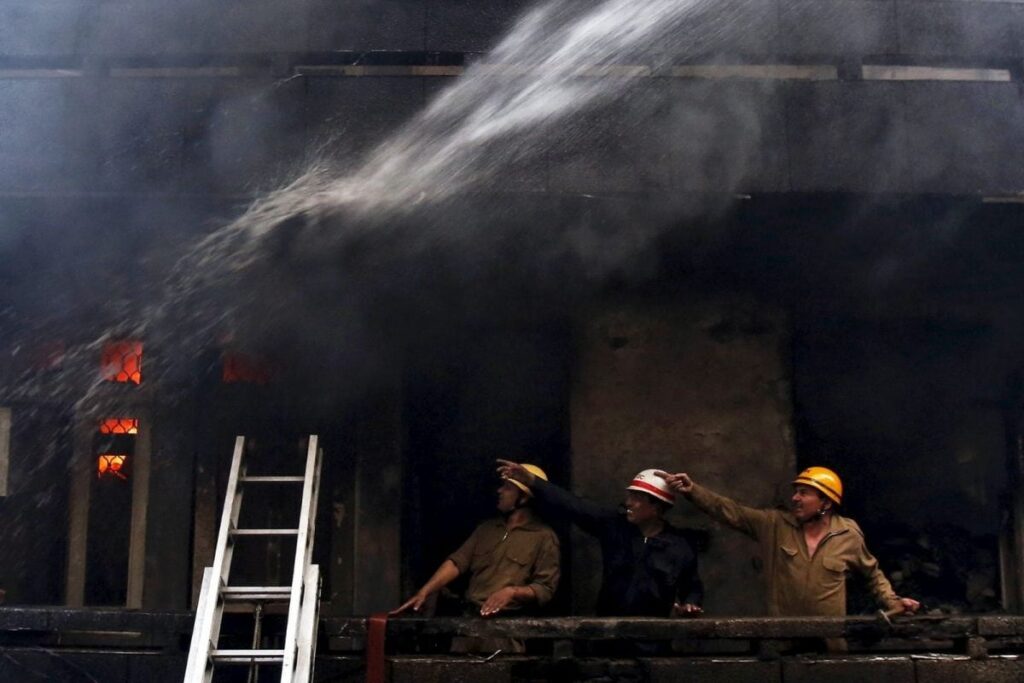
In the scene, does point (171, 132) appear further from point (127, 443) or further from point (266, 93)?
point (127, 443)

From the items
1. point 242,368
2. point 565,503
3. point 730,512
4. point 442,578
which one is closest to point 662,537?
point 730,512

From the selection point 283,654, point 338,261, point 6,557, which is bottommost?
point 283,654

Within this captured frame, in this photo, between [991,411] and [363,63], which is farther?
[991,411]

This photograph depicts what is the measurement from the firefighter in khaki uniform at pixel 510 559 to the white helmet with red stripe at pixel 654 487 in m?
0.74

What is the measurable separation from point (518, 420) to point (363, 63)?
3239 millimetres

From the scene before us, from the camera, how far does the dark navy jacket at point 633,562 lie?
6.84 metres

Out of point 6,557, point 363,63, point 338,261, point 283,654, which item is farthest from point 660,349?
point 6,557

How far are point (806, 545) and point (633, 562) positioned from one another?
44.0 inches

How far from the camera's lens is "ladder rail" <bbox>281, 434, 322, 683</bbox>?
5703mm

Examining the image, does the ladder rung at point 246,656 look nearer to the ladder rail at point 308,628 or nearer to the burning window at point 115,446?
the ladder rail at point 308,628

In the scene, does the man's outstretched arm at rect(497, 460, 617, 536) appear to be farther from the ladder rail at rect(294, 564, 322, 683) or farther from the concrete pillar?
the ladder rail at rect(294, 564, 322, 683)

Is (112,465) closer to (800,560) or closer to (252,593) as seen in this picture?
(252,593)

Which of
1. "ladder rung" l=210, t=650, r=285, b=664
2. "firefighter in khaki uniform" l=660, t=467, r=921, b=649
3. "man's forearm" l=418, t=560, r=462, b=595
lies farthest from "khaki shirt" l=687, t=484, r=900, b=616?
"ladder rung" l=210, t=650, r=285, b=664

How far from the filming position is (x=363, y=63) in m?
7.71
